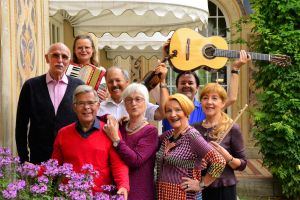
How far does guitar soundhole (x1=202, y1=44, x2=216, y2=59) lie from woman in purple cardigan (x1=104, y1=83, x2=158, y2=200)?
58.1 inches

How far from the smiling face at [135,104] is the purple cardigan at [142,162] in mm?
105

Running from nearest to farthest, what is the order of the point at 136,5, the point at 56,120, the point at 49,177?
the point at 49,177
the point at 56,120
the point at 136,5

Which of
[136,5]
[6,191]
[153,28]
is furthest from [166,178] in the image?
[153,28]

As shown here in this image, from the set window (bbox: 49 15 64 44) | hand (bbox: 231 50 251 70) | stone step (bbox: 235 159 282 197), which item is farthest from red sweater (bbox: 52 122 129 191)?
stone step (bbox: 235 159 282 197)

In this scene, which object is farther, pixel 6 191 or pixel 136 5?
pixel 136 5

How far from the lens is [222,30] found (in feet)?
47.2

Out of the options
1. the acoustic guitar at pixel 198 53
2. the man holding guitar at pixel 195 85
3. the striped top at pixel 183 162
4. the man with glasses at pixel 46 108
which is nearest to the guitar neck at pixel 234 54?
the acoustic guitar at pixel 198 53

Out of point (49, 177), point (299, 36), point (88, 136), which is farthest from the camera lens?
point (299, 36)

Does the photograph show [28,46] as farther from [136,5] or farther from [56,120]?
[136,5]

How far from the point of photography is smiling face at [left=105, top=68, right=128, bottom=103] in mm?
4008

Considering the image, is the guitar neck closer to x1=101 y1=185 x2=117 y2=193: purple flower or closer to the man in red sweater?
the man in red sweater

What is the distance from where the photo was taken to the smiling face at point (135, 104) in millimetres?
3508

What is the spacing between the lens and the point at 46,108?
3.88 metres

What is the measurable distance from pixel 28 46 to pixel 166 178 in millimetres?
2000
